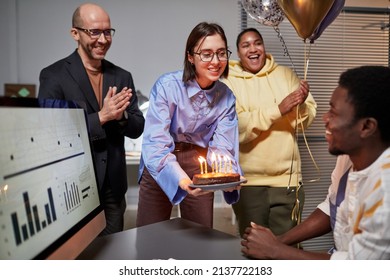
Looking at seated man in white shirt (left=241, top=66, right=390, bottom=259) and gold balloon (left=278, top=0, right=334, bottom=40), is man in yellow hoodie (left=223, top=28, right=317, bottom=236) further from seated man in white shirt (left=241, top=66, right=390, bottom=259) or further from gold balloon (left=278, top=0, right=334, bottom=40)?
seated man in white shirt (left=241, top=66, right=390, bottom=259)

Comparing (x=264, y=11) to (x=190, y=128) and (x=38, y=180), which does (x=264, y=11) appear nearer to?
(x=190, y=128)

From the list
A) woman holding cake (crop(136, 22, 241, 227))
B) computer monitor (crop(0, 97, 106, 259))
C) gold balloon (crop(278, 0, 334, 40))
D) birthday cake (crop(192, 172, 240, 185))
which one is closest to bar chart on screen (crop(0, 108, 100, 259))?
computer monitor (crop(0, 97, 106, 259))

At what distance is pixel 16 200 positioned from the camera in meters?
0.61

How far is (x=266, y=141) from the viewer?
148cm

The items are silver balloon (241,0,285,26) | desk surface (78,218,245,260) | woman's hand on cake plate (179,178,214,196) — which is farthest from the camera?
silver balloon (241,0,285,26)

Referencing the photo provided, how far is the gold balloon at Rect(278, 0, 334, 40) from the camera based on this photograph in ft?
3.79

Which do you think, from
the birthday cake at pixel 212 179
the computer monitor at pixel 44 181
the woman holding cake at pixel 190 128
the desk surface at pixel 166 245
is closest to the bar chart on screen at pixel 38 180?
the computer monitor at pixel 44 181

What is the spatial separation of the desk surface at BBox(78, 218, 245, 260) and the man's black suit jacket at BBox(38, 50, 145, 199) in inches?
9.4

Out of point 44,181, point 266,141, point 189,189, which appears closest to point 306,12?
point 266,141

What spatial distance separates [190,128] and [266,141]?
0.32 m

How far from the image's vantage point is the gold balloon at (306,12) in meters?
1.15

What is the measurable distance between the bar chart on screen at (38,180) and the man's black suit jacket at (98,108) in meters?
0.33

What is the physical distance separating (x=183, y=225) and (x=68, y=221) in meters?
0.40
